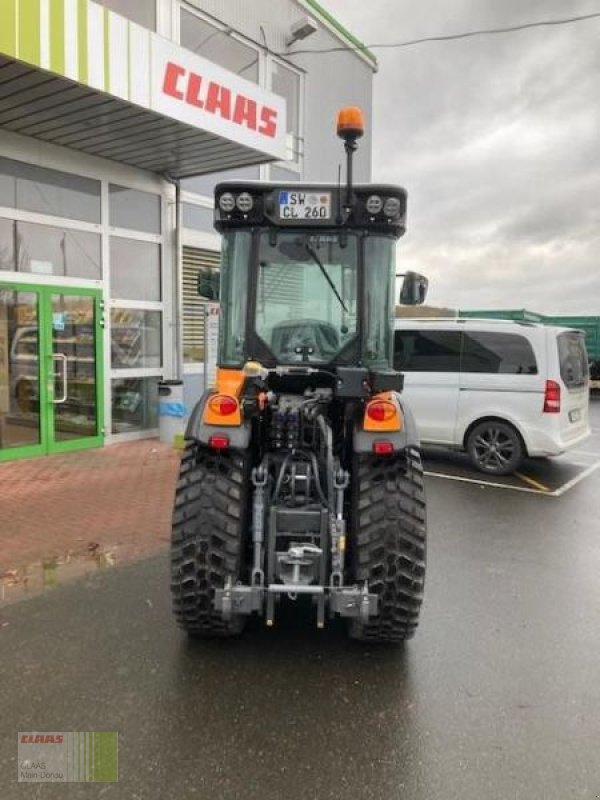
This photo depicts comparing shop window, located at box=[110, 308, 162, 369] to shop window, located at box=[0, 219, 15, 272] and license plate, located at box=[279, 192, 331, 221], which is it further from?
license plate, located at box=[279, 192, 331, 221]

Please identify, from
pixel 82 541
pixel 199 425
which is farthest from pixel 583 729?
pixel 82 541

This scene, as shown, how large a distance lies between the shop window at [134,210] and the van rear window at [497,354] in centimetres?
524

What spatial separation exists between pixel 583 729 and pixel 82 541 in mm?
4090

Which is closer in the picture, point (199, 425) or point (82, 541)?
point (199, 425)

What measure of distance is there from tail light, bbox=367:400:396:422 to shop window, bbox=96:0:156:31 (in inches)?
338

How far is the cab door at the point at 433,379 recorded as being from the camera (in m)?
8.88

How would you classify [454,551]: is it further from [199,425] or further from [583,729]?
[199,425]

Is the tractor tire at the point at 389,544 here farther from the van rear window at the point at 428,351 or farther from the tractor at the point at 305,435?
the van rear window at the point at 428,351

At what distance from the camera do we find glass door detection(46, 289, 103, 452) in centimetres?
870

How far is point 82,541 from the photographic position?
215 inches

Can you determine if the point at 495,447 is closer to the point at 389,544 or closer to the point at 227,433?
the point at 389,544

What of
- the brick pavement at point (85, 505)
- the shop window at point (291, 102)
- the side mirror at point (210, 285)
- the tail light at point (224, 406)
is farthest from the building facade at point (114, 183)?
the tail light at point (224, 406)

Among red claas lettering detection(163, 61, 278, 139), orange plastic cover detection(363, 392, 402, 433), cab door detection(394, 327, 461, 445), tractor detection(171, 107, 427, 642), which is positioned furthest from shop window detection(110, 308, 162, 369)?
orange plastic cover detection(363, 392, 402, 433)

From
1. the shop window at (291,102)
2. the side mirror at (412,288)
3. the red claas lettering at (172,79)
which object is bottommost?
the side mirror at (412,288)
